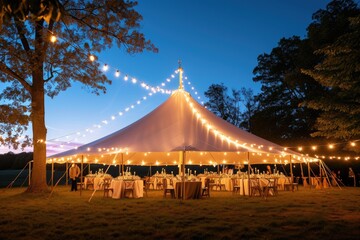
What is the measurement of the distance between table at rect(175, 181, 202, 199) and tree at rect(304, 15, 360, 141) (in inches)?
235

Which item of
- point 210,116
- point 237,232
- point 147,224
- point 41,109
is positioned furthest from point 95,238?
point 41,109

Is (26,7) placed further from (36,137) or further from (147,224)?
(36,137)

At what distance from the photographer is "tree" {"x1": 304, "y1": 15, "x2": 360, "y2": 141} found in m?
11.3

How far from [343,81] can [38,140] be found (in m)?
11.1

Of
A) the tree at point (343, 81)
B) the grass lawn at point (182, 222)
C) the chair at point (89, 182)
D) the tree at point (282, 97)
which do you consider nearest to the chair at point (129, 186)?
the grass lawn at point (182, 222)

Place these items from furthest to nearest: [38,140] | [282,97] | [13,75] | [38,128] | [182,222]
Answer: [282,97] → [38,128] → [38,140] → [13,75] → [182,222]

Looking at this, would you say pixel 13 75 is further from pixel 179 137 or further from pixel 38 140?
pixel 179 137

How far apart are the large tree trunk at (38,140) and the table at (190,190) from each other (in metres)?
5.02

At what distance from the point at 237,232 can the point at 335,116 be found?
11.0 metres

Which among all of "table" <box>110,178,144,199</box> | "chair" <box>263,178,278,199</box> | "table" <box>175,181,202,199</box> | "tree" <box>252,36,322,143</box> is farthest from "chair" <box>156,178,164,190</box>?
"tree" <box>252,36,322,143</box>

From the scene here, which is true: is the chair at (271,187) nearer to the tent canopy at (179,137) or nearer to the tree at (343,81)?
the tent canopy at (179,137)

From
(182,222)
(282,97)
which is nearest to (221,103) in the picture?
(282,97)

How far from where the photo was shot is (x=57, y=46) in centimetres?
1199

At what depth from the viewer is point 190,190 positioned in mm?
10367
